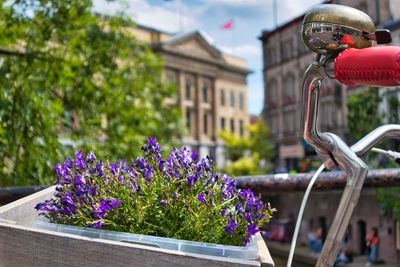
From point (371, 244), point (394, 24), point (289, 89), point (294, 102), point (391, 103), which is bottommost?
point (371, 244)

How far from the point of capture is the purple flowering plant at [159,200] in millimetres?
Result: 1569

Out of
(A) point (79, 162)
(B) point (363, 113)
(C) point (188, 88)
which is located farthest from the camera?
(C) point (188, 88)

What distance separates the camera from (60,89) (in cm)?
985

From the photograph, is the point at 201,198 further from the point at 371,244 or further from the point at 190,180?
the point at 371,244

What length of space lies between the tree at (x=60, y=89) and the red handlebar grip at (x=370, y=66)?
19.3ft

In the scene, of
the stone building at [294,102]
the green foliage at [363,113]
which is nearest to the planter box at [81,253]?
the green foliage at [363,113]

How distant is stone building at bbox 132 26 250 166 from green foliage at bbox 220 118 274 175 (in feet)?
5.69

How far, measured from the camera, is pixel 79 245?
1471 millimetres

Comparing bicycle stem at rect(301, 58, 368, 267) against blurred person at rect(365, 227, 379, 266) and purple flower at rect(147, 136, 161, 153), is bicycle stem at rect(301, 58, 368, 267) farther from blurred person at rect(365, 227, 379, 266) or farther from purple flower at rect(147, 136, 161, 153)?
blurred person at rect(365, 227, 379, 266)

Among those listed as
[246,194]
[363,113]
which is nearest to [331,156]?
[246,194]

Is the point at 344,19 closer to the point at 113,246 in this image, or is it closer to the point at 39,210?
the point at 113,246

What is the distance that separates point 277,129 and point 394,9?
2030cm

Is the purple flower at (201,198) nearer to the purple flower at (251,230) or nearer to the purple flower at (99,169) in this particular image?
the purple flower at (251,230)

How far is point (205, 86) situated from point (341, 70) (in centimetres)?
6053
